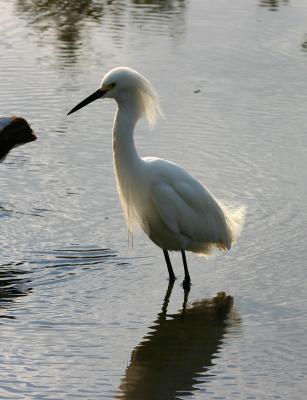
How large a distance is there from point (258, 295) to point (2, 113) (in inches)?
172

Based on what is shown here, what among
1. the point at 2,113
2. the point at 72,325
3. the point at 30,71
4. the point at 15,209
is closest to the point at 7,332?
the point at 72,325

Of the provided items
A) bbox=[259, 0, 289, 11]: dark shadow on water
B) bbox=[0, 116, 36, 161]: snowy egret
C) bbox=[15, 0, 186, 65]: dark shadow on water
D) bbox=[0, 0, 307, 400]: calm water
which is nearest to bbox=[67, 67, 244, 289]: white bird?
bbox=[0, 0, 307, 400]: calm water

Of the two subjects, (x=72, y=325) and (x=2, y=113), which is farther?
(x=2, y=113)

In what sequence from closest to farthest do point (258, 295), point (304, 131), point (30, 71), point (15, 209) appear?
point (258, 295) < point (15, 209) < point (304, 131) < point (30, 71)

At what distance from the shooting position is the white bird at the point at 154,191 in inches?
283

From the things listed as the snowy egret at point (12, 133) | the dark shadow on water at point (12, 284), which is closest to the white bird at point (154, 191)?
the dark shadow on water at point (12, 284)

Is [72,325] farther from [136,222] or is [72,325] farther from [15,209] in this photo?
[15,209]

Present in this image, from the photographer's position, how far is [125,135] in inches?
283

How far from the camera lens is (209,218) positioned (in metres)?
7.59

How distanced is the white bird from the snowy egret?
5.14 ft

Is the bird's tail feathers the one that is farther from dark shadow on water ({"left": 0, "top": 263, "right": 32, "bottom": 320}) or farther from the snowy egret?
the snowy egret

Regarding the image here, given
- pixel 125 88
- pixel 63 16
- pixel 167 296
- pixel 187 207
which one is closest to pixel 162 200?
pixel 187 207

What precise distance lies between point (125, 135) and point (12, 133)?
1941 millimetres

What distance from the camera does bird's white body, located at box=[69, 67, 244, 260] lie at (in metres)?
7.20
